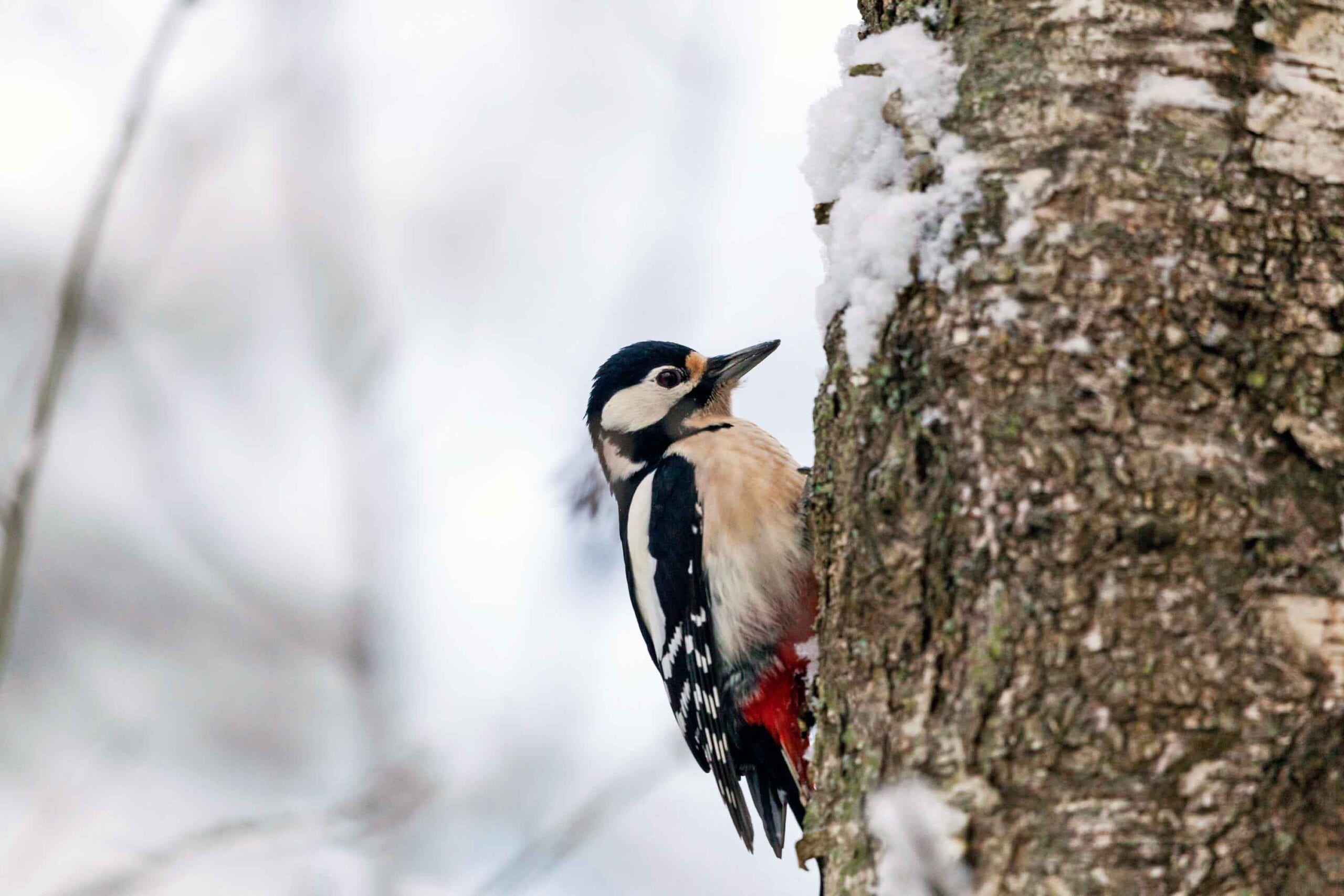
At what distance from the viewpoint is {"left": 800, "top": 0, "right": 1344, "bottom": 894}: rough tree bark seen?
1319 mm

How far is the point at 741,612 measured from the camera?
125 inches

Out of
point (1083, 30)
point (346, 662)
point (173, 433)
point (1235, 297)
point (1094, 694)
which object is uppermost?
point (173, 433)

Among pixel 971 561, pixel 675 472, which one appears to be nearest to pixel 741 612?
pixel 675 472

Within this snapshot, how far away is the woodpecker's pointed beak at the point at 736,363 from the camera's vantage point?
12.1 feet

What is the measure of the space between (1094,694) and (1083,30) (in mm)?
813

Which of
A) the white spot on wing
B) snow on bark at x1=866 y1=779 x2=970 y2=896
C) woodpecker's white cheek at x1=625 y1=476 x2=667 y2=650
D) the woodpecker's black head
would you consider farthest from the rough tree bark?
the woodpecker's black head

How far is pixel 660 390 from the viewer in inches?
148

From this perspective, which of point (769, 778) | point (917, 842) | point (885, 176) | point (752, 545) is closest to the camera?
point (917, 842)

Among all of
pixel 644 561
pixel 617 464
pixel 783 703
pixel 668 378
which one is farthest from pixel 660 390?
pixel 783 703

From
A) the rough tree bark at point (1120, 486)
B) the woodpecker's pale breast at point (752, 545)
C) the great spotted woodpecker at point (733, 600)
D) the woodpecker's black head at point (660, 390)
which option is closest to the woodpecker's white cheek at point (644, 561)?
the great spotted woodpecker at point (733, 600)

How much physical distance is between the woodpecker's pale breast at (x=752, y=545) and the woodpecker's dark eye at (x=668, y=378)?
1.48ft

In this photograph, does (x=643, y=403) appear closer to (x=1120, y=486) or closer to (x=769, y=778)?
(x=769, y=778)

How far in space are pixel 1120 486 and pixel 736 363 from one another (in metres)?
2.34

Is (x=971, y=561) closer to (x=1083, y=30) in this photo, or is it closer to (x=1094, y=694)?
(x=1094, y=694)
